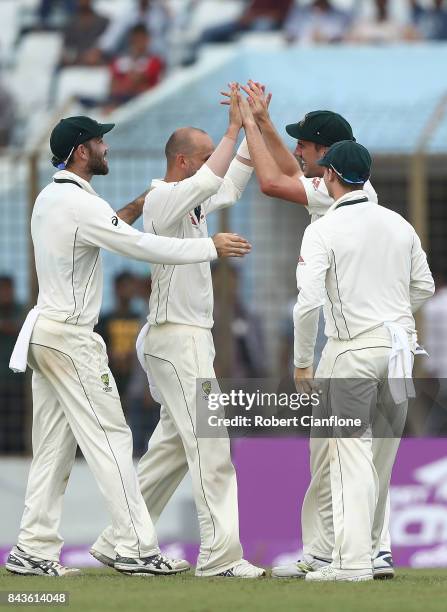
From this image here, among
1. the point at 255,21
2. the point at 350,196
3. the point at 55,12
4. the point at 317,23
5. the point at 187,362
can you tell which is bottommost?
the point at 187,362

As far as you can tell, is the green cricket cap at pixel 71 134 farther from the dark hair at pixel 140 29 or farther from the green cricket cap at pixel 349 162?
the dark hair at pixel 140 29

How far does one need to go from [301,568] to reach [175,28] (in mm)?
11479

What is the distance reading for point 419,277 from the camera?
7.43m

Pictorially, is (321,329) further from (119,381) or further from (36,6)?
(36,6)

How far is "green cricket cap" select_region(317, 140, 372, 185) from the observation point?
7.18m

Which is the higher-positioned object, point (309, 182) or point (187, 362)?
point (309, 182)

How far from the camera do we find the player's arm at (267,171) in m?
7.73

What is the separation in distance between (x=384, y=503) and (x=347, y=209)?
1437 mm

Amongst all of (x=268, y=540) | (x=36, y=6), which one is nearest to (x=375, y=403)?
(x=268, y=540)

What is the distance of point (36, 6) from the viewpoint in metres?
18.8

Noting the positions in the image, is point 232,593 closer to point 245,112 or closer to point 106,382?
point 106,382

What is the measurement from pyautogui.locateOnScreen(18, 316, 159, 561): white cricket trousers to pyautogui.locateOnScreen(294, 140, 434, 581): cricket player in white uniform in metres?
0.90

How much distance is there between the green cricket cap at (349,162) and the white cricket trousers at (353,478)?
719 mm

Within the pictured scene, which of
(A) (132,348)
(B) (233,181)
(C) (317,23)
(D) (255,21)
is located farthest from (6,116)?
(B) (233,181)
